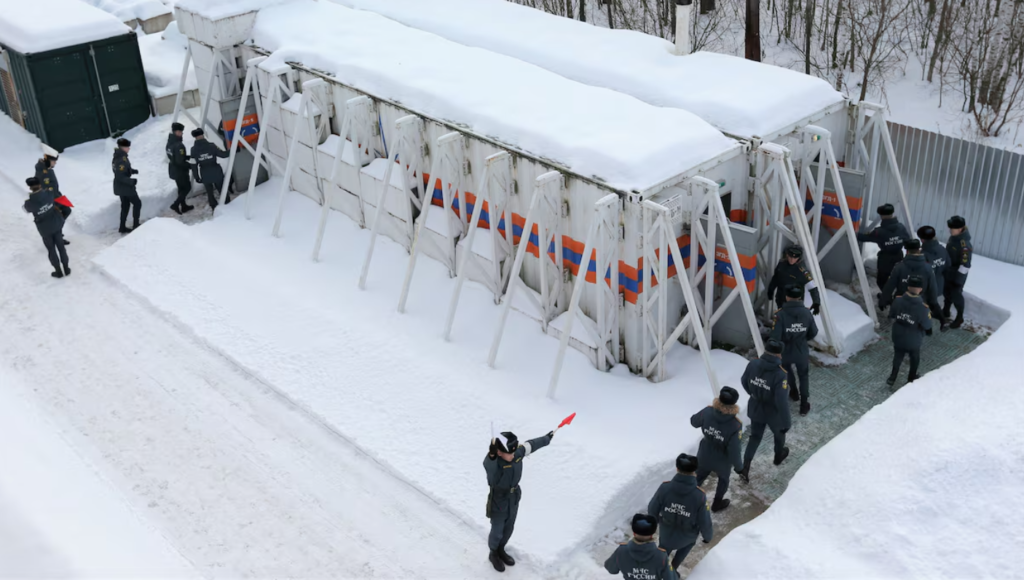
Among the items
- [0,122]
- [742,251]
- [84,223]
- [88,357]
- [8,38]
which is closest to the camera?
[742,251]

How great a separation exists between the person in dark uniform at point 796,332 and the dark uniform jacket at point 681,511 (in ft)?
8.57

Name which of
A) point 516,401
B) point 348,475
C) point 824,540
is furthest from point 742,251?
point 348,475

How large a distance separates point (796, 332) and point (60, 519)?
7081 millimetres

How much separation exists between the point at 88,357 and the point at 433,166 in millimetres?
4652

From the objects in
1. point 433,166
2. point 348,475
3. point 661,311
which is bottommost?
point 348,475

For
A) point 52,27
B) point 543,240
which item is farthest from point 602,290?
point 52,27

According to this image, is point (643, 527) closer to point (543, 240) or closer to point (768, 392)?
point (768, 392)

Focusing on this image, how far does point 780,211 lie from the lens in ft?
36.2

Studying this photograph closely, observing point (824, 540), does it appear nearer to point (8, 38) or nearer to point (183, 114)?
point (183, 114)

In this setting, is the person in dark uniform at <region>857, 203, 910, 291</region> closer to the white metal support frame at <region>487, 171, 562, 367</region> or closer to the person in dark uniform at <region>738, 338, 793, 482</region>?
the person in dark uniform at <region>738, 338, 793, 482</region>

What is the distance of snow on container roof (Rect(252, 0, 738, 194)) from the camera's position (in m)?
10.1

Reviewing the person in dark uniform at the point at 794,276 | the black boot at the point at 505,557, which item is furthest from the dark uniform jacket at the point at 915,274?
the black boot at the point at 505,557

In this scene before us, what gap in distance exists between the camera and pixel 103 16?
16.3m

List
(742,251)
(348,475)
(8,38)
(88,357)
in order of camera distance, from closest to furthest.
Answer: (348,475) → (742,251) → (88,357) → (8,38)
